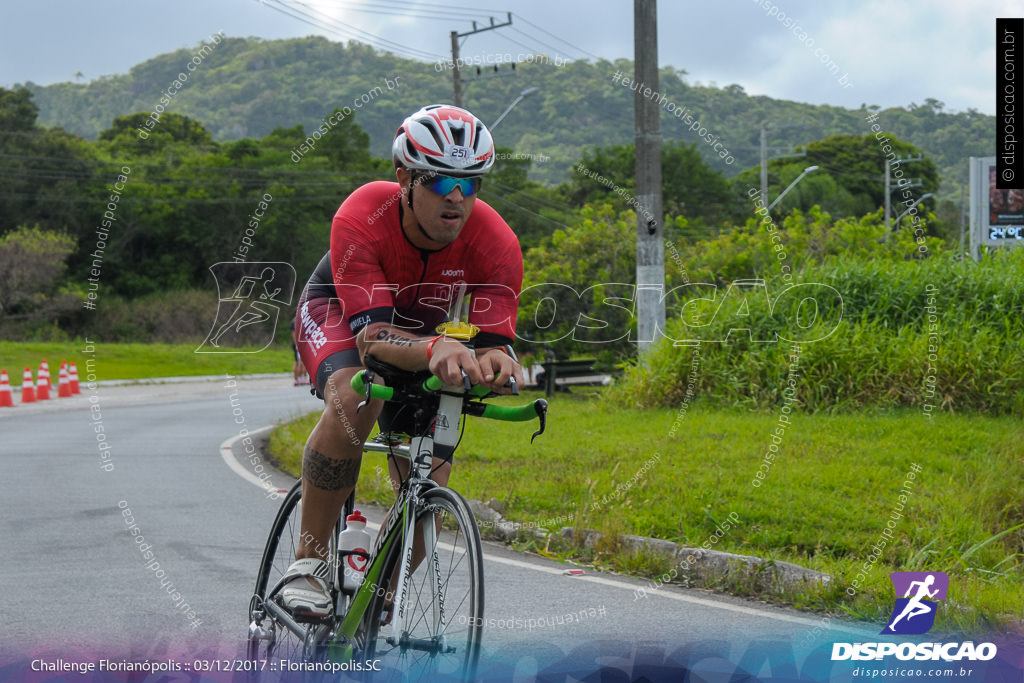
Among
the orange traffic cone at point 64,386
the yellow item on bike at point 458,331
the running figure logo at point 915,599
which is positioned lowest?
the orange traffic cone at point 64,386

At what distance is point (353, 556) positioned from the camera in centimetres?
379

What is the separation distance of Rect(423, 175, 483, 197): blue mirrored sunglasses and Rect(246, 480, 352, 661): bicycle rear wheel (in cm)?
138

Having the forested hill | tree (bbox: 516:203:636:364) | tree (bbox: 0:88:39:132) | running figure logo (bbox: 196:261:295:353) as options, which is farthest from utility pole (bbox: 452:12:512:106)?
tree (bbox: 0:88:39:132)

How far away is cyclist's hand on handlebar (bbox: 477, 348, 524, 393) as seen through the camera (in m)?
3.15

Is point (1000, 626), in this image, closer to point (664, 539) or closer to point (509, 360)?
point (664, 539)

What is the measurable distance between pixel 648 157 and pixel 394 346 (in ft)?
34.1

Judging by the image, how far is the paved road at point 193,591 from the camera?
16.4 feet

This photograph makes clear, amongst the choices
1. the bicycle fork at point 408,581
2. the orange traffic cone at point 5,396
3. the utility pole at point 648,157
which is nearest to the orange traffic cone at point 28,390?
the orange traffic cone at point 5,396

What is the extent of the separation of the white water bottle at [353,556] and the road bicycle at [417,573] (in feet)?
0.05

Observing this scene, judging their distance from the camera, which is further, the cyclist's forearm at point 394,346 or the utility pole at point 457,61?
the utility pole at point 457,61

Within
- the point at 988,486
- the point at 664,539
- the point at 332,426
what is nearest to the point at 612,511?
the point at 664,539

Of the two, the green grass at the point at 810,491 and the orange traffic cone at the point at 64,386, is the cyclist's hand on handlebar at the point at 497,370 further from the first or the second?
the orange traffic cone at the point at 64,386

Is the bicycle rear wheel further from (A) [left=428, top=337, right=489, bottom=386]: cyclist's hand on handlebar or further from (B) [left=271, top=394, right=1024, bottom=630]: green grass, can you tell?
(B) [left=271, top=394, right=1024, bottom=630]: green grass

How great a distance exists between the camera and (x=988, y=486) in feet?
25.1
